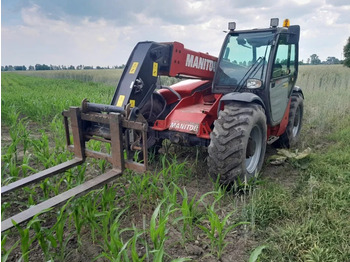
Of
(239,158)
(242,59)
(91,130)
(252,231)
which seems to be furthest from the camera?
(242,59)

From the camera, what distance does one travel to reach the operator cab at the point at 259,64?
3.88m

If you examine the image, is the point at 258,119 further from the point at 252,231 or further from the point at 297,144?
the point at 297,144

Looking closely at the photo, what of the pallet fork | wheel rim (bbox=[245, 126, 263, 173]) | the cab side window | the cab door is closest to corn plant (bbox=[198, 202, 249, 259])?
the pallet fork

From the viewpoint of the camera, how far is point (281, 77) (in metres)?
4.30

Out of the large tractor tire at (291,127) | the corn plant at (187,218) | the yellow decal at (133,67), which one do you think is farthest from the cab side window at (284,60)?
the corn plant at (187,218)

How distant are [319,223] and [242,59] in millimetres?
2482

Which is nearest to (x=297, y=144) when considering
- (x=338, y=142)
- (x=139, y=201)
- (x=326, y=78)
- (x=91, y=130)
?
(x=338, y=142)

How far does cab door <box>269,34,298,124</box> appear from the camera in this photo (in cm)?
404

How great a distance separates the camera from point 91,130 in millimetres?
2852

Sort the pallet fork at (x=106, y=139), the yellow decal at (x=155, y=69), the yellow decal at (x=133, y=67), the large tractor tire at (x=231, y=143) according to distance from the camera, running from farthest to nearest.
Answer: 1. the yellow decal at (x=155, y=69)
2. the yellow decal at (x=133, y=67)
3. the large tractor tire at (x=231, y=143)
4. the pallet fork at (x=106, y=139)

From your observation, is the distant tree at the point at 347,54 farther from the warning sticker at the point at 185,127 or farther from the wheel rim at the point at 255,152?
the warning sticker at the point at 185,127

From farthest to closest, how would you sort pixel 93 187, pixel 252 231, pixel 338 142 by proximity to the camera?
pixel 338 142 → pixel 252 231 → pixel 93 187

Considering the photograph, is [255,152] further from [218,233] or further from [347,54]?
[347,54]

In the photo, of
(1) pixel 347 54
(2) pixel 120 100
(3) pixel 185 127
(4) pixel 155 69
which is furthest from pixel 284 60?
(1) pixel 347 54
